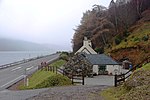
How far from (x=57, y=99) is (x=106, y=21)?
195 ft

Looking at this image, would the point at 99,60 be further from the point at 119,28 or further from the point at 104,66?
the point at 119,28

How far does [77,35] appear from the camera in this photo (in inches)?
3403

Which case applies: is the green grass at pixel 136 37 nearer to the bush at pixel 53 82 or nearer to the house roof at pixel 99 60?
the house roof at pixel 99 60

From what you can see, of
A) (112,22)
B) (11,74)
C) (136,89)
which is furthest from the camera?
(112,22)

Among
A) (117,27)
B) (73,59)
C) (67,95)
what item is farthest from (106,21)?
(67,95)

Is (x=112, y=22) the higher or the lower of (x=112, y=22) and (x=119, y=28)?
the higher

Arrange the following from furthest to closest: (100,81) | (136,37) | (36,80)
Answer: (136,37)
(100,81)
(36,80)

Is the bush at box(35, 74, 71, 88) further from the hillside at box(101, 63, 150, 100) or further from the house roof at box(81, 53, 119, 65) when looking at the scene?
the house roof at box(81, 53, 119, 65)

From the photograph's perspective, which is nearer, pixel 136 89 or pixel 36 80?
pixel 136 89

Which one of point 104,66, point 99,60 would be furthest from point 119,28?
point 104,66

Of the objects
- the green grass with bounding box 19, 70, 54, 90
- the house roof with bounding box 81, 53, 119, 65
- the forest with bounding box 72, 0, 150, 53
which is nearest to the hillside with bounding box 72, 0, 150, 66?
the forest with bounding box 72, 0, 150, 53

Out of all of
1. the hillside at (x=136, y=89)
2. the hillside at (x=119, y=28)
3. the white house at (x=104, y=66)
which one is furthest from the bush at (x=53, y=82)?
the hillside at (x=119, y=28)

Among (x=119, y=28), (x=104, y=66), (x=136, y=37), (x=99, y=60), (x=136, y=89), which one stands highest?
(x=119, y=28)

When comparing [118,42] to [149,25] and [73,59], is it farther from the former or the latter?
[73,59]
